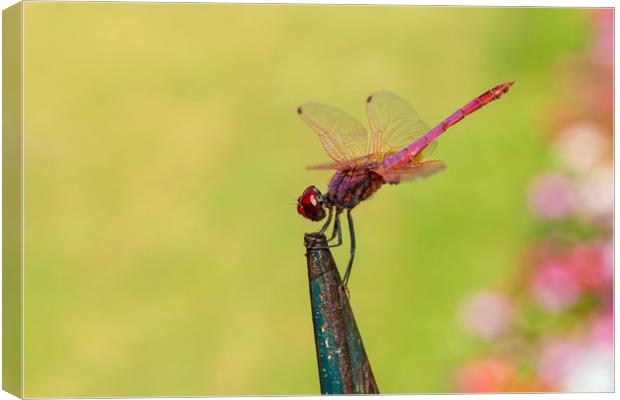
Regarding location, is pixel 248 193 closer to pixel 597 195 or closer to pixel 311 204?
pixel 597 195

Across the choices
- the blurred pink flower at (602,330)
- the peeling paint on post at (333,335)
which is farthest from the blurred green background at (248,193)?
the peeling paint on post at (333,335)

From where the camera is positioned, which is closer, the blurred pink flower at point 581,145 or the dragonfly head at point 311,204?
the dragonfly head at point 311,204

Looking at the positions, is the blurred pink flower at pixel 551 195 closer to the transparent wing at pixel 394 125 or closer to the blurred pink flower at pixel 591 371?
the blurred pink flower at pixel 591 371

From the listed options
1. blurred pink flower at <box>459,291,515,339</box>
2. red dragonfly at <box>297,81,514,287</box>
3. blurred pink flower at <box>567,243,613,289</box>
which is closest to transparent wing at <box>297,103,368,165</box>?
red dragonfly at <box>297,81,514,287</box>

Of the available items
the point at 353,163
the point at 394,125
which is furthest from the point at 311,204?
the point at 394,125

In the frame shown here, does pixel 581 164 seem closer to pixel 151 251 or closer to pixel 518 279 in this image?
pixel 518 279

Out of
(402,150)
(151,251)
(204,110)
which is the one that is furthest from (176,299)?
(402,150)
